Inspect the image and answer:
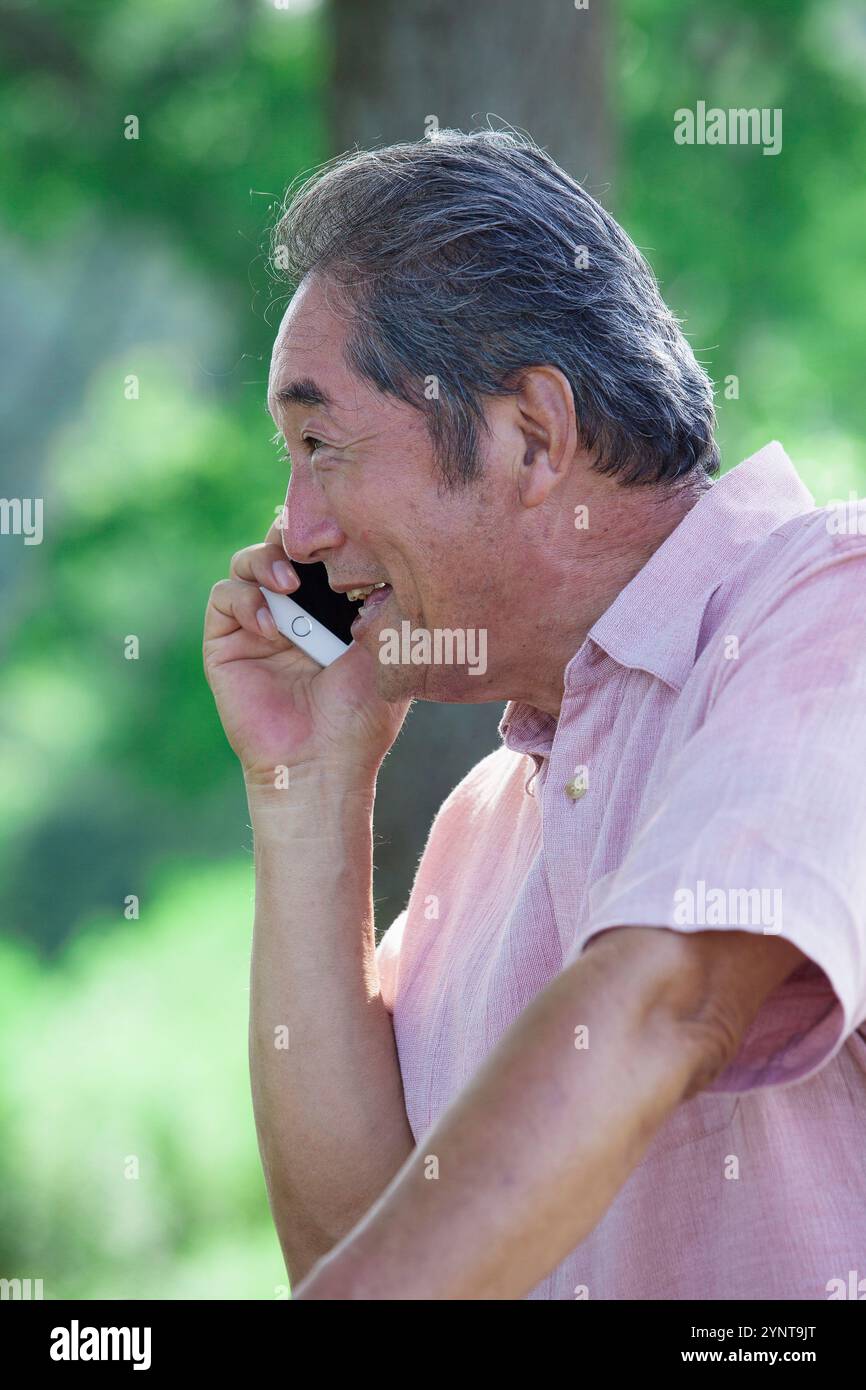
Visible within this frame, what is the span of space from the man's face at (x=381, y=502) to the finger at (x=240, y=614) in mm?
417

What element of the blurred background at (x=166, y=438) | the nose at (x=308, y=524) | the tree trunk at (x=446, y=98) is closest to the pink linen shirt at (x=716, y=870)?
the nose at (x=308, y=524)

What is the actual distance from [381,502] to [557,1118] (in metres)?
0.97

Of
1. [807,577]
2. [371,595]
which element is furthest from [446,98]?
[807,577]

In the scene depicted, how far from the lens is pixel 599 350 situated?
1858 mm

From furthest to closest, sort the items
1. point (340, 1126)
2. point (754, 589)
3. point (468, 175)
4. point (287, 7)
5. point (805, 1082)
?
point (287, 7) < point (340, 1126) < point (468, 175) < point (754, 589) < point (805, 1082)

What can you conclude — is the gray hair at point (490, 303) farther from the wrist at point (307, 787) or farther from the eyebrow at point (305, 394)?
the wrist at point (307, 787)

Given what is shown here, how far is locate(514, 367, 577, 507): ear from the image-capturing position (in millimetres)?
1816

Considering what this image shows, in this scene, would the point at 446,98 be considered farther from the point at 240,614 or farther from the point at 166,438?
the point at 166,438

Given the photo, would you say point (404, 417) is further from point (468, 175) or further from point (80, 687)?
point (80, 687)

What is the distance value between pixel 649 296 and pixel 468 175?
0.94ft

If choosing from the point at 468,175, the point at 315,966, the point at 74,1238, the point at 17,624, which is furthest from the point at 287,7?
the point at 74,1238

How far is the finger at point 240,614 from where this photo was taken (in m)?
2.38

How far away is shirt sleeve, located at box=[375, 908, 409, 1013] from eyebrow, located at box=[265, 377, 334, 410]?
786mm

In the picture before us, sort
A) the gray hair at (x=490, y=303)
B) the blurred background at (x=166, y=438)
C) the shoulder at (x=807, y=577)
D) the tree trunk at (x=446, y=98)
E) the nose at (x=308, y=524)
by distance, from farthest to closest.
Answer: the blurred background at (x=166, y=438)
the tree trunk at (x=446, y=98)
the nose at (x=308, y=524)
the gray hair at (x=490, y=303)
the shoulder at (x=807, y=577)
